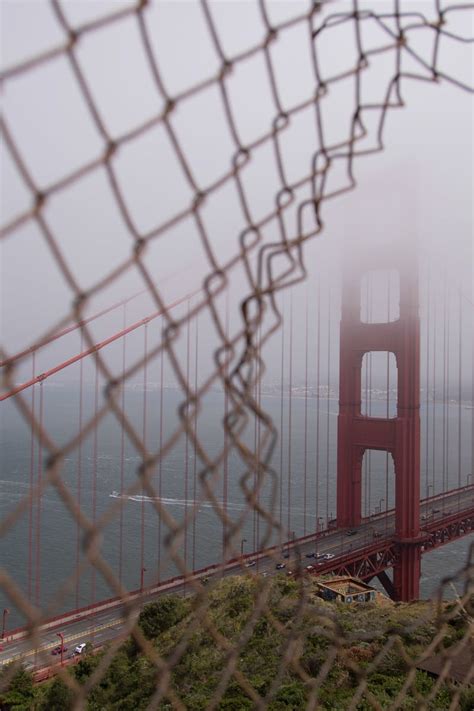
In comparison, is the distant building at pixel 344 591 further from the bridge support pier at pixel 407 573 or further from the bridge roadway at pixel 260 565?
the bridge support pier at pixel 407 573

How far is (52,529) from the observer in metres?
13.5

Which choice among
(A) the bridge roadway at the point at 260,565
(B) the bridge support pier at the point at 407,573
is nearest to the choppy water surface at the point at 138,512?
(A) the bridge roadway at the point at 260,565

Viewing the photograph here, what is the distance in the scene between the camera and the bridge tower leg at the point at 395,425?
8.92 meters

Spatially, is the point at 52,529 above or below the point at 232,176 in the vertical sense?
below

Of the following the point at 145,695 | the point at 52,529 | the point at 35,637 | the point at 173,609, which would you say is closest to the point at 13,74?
Result: the point at 35,637

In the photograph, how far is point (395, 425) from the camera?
30.7 ft

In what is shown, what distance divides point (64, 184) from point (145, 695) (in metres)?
4.25

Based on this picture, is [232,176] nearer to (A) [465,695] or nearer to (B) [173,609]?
(A) [465,695]

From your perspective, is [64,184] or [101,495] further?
[101,495]

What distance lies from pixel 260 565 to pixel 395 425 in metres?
2.99

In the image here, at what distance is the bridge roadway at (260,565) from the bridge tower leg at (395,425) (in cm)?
39

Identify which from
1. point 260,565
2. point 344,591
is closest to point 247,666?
point 344,591

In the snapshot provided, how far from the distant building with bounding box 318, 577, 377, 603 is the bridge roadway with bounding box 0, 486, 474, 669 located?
0.40 meters

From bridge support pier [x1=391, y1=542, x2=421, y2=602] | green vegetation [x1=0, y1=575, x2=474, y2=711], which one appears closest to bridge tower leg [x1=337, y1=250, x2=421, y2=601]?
bridge support pier [x1=391, y1=542, x2=421, y2=602]
